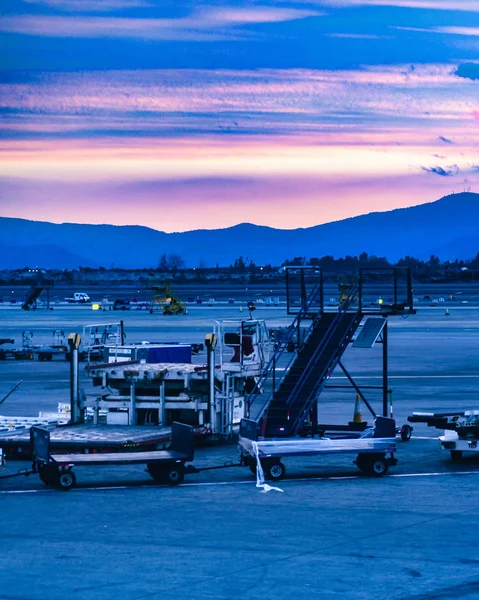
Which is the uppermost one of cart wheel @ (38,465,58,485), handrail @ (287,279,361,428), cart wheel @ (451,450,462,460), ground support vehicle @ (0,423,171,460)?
handrail @ (287,279,361,428)

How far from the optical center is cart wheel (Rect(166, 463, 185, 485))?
21.9m

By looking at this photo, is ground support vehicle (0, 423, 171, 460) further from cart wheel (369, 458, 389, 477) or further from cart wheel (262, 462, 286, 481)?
cart wheel (369, 458, 389, 477)

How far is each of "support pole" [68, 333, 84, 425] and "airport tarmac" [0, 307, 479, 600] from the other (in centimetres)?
345

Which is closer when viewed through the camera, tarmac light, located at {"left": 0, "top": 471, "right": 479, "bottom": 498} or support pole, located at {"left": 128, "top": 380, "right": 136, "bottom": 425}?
tarmac light, located at {"left": 0, "top": 471, "right": 479, "bottom": 498}

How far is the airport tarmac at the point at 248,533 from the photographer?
14305 mm

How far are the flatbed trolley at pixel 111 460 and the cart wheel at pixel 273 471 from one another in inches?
59.3

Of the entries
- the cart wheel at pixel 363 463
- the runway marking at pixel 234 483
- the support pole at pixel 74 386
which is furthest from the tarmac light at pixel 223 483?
the support pole at pixel 74 386

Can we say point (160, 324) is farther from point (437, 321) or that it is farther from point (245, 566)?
point (245, 566)

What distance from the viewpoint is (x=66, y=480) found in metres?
21.3

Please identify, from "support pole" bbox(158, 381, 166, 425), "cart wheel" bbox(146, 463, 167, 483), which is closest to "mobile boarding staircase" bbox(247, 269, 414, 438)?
"support pole" bbox(158, 381, 166, 425)

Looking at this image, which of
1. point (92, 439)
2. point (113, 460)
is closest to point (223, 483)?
point (113, 460)

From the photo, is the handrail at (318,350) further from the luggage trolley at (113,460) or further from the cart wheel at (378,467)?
the luggage trolley at (113,460)

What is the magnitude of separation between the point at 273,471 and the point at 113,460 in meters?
3.07

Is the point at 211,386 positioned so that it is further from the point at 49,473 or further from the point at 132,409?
the point at 49,473
